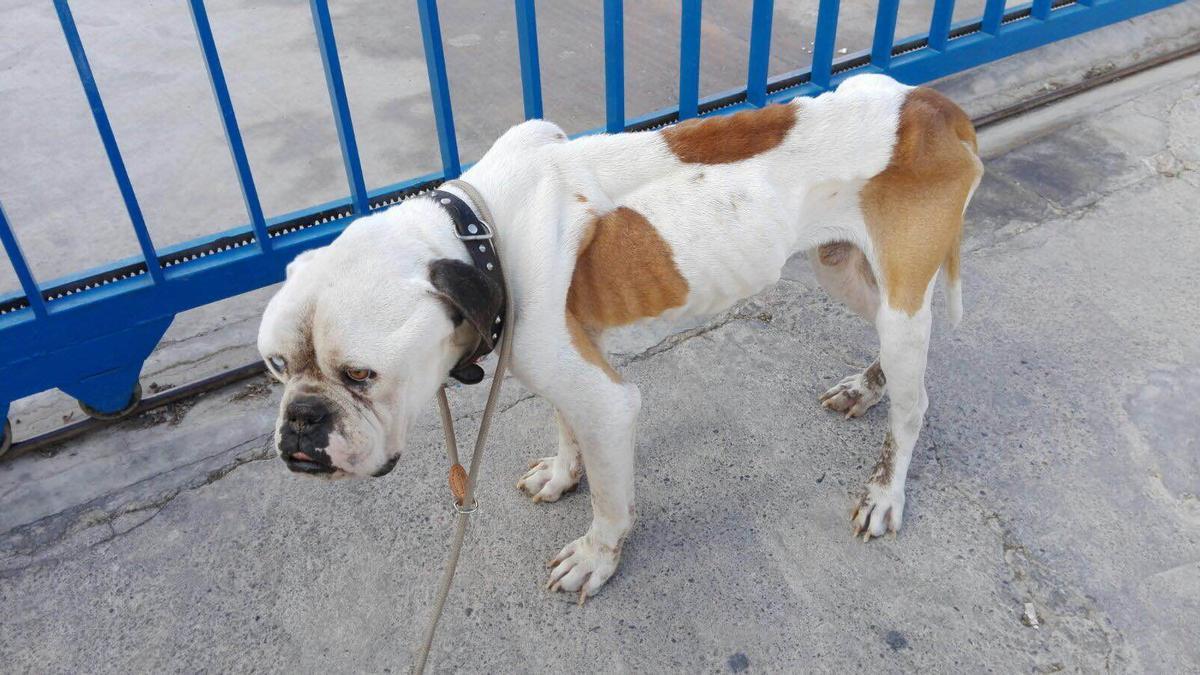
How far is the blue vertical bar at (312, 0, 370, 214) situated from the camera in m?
3.12

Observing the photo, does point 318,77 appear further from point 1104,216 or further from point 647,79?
point 1104,216

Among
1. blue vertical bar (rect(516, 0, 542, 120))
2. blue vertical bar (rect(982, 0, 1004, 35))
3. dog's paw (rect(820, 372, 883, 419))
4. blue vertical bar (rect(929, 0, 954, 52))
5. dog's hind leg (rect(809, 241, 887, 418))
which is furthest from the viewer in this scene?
blue vertical bar (rect(982, 0, 1004, 35))

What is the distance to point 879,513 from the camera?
2842 mm

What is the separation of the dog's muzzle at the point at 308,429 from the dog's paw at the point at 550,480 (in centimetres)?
108

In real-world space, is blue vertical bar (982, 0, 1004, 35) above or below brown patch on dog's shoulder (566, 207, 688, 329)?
below

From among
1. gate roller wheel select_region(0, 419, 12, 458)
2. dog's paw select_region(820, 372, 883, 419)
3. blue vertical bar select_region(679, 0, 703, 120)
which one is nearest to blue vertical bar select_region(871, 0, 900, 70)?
blue vertical bar select_region(679, 0, 703, 120)

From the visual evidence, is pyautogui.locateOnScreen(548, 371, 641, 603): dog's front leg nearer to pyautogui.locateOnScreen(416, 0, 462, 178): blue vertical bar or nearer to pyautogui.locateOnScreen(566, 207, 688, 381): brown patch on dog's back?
pyautogui.locateOnScreen(566, 207, 688, 381): brown patch on dog's back

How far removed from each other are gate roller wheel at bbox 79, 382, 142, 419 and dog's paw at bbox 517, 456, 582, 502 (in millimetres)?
1526

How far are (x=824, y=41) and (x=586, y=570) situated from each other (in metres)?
2.71

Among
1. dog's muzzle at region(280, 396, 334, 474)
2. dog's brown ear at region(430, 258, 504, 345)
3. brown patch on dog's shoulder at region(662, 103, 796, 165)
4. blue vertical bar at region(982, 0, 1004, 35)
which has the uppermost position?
brown patch on dog's shoulder at region(662, 103, 796, 165)

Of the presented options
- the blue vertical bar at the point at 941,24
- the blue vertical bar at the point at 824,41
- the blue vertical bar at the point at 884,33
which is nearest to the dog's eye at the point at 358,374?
the blue vertical bar at the point at 824,41

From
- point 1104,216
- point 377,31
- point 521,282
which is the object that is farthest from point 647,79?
A: point 521,282

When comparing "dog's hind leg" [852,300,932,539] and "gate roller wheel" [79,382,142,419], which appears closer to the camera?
"dog's hind leg" [852,300,932,539]

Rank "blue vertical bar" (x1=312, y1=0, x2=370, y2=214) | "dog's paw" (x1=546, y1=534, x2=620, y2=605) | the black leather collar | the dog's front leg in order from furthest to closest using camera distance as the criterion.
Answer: "blue vertical bar" (x1=312, y1=0, x2=370, y2=214)
"dog's paw" (x1=546, y1=534, x2=620, y2=605)
the dog's front leg
the black leather collar
